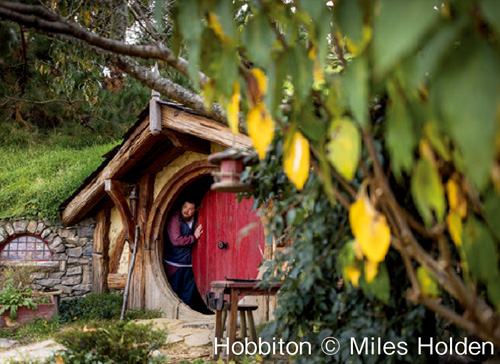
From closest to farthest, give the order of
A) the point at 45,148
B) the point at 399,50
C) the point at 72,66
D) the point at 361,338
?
the point at 399,50
the point at 361,338
the point at 72,66
the point at 45,148

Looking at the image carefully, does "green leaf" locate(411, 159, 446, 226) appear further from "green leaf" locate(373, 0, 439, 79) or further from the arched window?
the arched window

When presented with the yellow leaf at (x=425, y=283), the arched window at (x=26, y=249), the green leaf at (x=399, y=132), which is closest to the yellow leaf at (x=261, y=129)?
the green leaf at (x=399, y=132)

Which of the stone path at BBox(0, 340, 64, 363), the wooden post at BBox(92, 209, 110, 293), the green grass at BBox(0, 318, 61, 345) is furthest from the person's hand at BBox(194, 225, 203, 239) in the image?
the stone path at BBox(0, 340, 64, 363)

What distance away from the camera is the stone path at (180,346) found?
476 cm

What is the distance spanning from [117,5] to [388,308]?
244cm

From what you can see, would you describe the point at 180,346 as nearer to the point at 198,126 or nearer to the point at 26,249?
the point at 198,126

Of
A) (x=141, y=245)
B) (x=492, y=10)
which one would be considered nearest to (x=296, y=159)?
(x=492, y=10)

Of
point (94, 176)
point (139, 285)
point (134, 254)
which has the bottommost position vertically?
point (139, 285)

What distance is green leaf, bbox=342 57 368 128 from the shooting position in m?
0.71

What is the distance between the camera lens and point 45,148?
37.8ft

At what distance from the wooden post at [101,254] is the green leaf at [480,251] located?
7155 mm

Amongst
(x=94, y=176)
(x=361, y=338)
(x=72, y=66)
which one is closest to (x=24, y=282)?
(x=94, y=176)

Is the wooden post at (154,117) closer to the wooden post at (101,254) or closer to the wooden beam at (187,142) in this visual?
the wooden beam at (187,142)

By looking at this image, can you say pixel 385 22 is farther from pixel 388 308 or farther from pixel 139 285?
pixel 139 285
